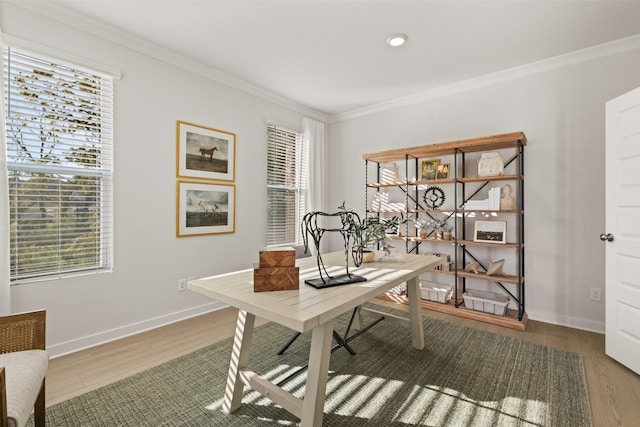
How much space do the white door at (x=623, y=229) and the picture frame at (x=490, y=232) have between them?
2.66 ft

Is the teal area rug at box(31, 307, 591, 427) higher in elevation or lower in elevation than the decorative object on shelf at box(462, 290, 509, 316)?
lower

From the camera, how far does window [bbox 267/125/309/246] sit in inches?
152

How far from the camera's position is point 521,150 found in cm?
295

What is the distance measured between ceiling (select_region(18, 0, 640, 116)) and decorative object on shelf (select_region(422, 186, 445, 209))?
1.24 m

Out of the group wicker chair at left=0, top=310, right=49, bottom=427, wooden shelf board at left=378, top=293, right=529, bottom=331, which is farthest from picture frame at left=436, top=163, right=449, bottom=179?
wicker chair at left=0, top=310, right=49, bottom=427

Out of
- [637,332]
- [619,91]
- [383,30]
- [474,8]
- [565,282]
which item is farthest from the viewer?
[565,282]

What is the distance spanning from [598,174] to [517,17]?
1571mm

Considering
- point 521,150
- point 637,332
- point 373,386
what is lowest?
point 373,386

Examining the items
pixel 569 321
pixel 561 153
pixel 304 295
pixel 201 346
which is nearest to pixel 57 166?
pixel 201 346

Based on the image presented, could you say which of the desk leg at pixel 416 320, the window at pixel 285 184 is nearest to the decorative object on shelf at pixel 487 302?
the desk leg at pixel 416 320

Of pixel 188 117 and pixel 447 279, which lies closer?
pixel 188 117

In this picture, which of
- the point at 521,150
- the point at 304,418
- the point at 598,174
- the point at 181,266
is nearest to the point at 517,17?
the point at 521,150

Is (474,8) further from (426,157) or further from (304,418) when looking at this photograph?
(304,418)

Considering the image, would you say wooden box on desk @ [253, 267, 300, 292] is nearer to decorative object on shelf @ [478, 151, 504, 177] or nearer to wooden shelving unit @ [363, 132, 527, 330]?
wooden shelving unit @ [363, 132, 527, 330]
